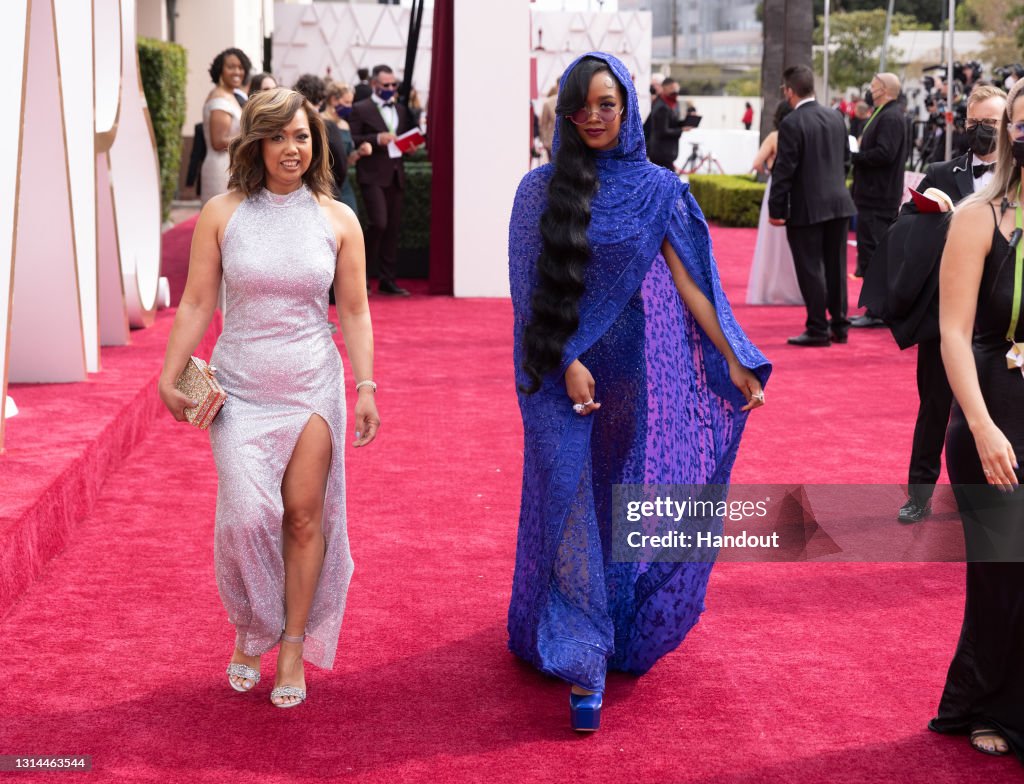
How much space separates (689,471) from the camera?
13.6ft

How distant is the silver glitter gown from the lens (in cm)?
379

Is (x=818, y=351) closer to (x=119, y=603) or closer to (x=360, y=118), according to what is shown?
(x=360, y=118)

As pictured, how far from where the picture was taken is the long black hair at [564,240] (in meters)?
3.83

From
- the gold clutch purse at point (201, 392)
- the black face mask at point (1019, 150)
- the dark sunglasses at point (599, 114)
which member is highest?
the dark sunglasses at point (599, 114)

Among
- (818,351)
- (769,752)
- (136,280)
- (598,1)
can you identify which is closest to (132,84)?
(136,280)

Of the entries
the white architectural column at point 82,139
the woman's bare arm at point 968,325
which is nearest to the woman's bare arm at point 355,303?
the woman's bare arm at point 968,325

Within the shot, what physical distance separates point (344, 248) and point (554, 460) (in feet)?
2.71

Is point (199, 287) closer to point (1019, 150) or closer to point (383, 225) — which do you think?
point (1019, 150)

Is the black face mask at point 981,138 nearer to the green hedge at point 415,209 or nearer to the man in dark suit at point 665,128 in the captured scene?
the green hedge at point 415,209

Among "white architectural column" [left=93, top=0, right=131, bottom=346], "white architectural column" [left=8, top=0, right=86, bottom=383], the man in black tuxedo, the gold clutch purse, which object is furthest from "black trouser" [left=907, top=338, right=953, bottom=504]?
"white architectural column" [left=93, top=0, right=131, bottom=346]

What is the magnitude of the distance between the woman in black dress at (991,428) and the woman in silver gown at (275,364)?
60.9 inches

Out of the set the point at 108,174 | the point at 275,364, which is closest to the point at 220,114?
the point at 108,174

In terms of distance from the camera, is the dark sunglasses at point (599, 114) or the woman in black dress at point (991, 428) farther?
the dark sunglasses at point (599, 114)

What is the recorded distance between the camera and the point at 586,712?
3.73 metres
